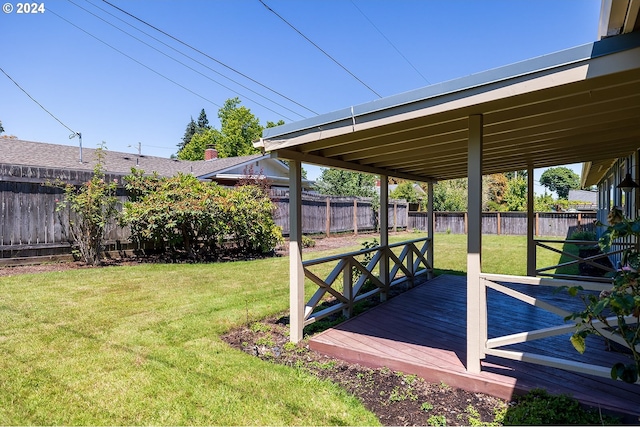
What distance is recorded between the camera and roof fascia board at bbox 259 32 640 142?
2078mm

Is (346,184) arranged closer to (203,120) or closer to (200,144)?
(200,144)

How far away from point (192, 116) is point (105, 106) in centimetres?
4733

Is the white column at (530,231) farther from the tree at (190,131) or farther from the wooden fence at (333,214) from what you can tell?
the tree at (190,131)

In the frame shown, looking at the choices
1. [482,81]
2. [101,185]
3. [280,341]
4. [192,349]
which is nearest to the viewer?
[482,81]

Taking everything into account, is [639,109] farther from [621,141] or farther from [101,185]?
[101,185]

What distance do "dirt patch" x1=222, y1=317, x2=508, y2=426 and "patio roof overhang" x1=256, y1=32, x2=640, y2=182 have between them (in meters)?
2.12

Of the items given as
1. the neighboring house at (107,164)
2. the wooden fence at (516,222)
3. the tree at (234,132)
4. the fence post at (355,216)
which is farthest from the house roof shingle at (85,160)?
the tree at (234,132)

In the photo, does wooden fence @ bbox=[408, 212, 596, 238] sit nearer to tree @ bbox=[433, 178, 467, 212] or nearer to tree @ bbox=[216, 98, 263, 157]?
tree @ bbox=[433, 178, 467, 212]

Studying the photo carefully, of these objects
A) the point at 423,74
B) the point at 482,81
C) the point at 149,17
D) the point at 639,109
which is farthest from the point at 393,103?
the point at 423,74

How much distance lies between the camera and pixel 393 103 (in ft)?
9.78

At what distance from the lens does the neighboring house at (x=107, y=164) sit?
26.8ft

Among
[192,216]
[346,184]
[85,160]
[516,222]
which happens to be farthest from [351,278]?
[346,184]

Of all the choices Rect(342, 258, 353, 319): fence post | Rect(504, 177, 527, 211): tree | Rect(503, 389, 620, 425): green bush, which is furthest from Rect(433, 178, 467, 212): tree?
Rect(503, 389, 620, 425): green bush

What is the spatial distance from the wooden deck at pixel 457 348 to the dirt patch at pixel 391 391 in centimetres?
10
